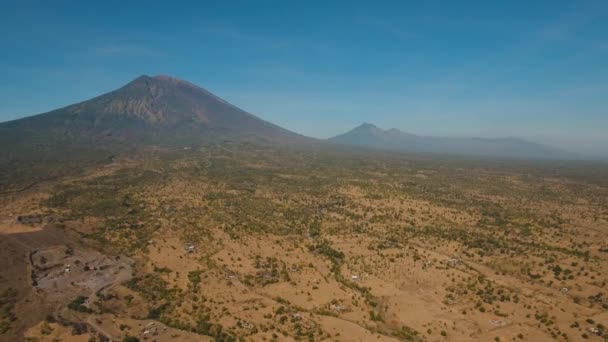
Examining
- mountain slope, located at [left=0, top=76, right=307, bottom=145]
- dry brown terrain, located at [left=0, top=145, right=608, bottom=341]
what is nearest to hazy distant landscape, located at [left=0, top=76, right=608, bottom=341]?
dry brown terrain, located at [left=0, top=145, right=608, bottom=341]

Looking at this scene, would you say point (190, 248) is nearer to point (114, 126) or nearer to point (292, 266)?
point (292, 266)

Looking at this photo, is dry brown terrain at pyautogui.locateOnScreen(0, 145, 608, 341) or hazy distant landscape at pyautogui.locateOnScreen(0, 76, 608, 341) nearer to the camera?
dry brown terrain at pyautogui.locateOnScreen(0, 145, 608, 341)

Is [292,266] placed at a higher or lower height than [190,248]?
lower

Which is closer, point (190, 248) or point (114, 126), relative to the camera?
point (190, 248)

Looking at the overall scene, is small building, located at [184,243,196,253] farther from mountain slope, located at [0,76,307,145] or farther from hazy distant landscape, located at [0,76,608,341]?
mountain slope, located at [0,76,307,145]

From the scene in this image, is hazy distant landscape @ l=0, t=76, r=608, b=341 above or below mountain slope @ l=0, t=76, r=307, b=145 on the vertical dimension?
below

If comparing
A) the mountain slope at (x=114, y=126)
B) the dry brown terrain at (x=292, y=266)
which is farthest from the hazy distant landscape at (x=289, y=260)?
the mountain slope at (x=114, y=126)

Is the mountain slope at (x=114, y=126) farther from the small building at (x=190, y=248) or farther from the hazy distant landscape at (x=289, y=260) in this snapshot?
the small building at (x=190, y=248)

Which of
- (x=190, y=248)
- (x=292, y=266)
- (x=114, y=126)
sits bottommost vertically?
(x=292, y=266)

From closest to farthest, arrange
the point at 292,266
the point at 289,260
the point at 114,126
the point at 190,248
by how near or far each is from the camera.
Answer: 1. the point at 292,266
2. the point at 289,260
3. the point at 190,248
4. the point at 114,126

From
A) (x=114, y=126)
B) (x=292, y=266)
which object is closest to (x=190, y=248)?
(x=292, y=266)

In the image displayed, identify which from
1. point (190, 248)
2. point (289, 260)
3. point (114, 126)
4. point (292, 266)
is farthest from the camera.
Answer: point (114, 126)

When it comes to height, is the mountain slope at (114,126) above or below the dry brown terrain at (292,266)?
above

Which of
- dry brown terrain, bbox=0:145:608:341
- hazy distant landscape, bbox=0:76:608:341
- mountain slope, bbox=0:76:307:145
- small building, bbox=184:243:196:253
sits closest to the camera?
dry brown terrain, bbox=0:145:608:341
